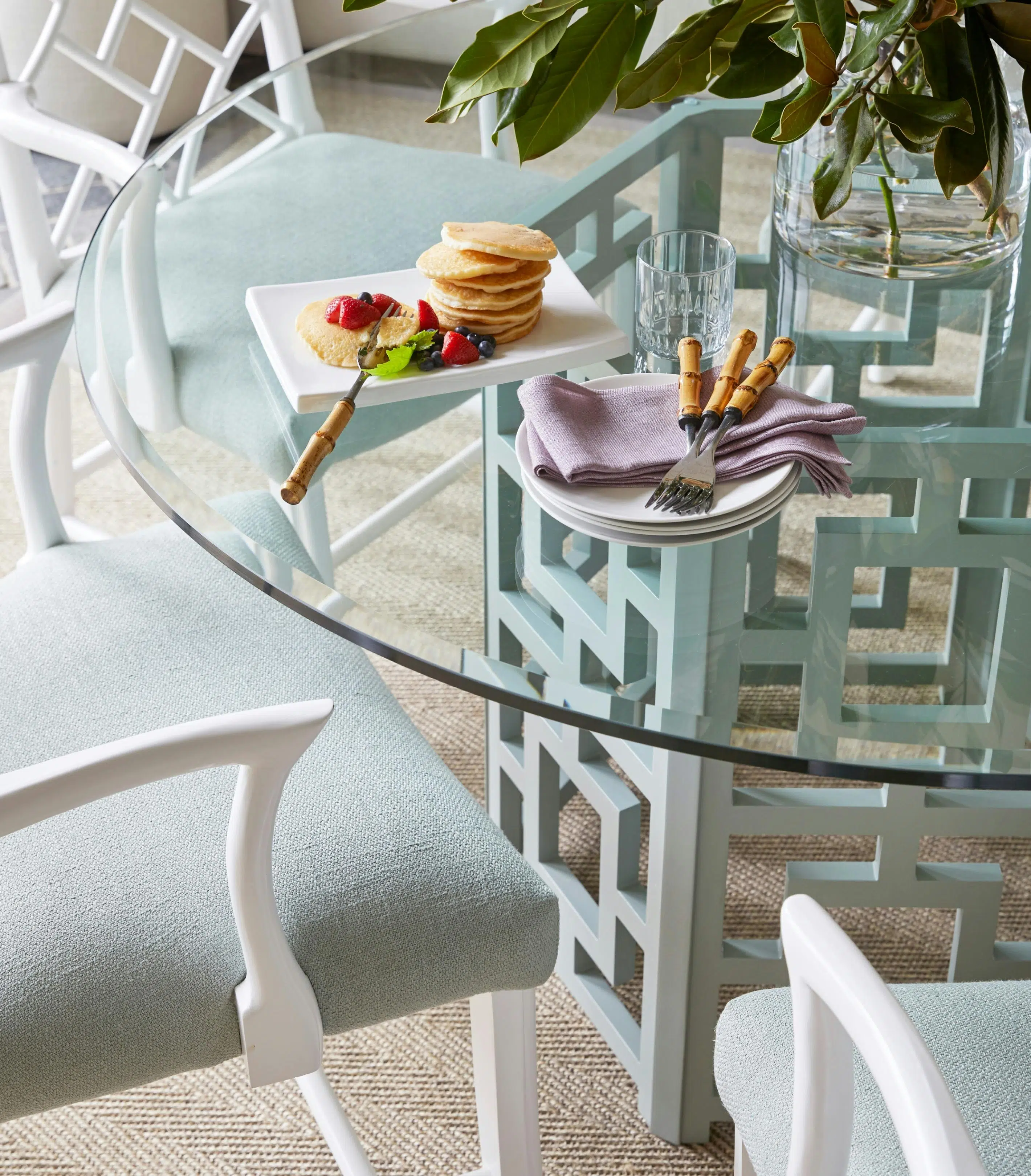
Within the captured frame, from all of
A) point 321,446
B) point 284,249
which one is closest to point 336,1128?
point 321,446

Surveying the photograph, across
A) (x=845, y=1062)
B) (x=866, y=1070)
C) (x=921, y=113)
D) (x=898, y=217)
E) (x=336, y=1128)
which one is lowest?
(x=336, y=1128)

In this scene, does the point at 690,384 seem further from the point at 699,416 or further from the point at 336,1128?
the point at 336,1128

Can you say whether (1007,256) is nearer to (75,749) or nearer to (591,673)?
(591,673)

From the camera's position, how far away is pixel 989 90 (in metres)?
0.94

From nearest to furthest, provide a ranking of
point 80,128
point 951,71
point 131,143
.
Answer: point 951,71 < point 80,128 < point 131,143

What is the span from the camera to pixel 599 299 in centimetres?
120

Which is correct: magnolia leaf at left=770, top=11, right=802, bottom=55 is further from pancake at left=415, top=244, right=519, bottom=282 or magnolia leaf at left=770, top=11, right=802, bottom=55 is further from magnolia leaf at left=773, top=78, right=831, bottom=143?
pancake at left=415, top=244, right=519, bottom=282

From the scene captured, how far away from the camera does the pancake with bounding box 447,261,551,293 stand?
110 centimetres

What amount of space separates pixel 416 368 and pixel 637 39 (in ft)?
0.99

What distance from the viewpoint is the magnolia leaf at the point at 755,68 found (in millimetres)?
993

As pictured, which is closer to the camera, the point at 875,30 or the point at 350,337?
the point at 875,30

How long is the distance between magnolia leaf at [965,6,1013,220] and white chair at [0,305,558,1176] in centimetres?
62

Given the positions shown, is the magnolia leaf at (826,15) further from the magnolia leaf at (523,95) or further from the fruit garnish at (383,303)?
the fruit garnish at (383,303)

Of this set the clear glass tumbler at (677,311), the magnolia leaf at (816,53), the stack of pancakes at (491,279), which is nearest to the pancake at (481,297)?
the stack of pancakes at (491,279)
